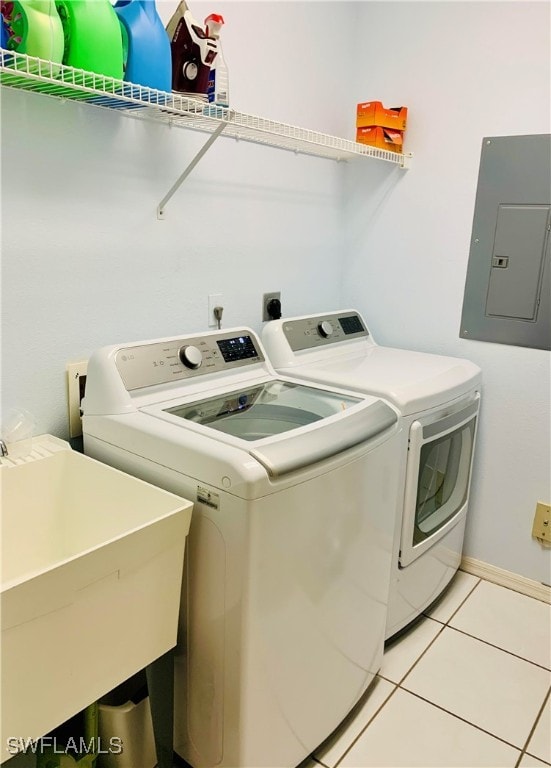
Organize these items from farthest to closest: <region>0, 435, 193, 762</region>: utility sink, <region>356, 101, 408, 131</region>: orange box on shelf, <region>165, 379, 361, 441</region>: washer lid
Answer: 1. <region>356, 101, 408, 131</region>: orange box on shelf
2. <region>165, 379, 361, 441</region>: washer lid
3. <region>0, 435, 193, 762</region>: utility sink

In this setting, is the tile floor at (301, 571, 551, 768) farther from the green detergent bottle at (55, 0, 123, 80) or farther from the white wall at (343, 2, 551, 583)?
the green detergent bottle at (55, 0, 123, 80)

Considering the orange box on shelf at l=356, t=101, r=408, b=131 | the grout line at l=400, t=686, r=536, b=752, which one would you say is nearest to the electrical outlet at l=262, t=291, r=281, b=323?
the orange box on shelf at l=356, t=101, r=408, b=131

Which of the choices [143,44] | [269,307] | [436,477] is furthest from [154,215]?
[436,477]

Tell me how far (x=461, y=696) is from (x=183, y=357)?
1.34 meters

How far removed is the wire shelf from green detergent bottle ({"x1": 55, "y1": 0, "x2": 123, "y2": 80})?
35 mm

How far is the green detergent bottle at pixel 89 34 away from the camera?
3.93 feet

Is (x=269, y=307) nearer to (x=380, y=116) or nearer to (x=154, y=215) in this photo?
(x=154, y=215)

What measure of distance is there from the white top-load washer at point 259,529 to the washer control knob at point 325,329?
52 centimetres

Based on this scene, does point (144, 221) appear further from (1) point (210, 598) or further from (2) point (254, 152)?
(1) point (210, 598)

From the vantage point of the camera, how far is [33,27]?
112 centimetres

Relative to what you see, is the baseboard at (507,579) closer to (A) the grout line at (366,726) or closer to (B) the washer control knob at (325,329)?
(A) the grout line at (366,726)

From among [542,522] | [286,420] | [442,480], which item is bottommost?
[542,522]

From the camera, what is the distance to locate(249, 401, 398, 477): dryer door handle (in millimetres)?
1193

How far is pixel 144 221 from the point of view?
170cm
